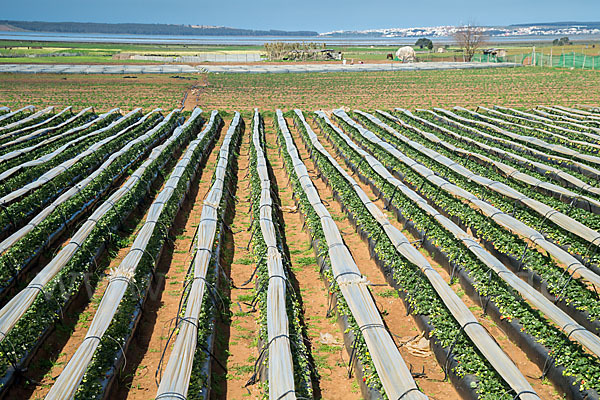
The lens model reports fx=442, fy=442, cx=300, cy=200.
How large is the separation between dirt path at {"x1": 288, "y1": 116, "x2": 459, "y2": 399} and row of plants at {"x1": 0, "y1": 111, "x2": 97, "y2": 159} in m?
17.9

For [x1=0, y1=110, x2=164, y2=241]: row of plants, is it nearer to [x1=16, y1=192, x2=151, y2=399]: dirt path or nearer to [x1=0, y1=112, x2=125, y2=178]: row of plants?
[x1=0, y1=112, x2=125, y2=178]: row of plants

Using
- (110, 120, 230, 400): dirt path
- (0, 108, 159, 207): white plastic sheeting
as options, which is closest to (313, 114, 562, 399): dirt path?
(110, 120, 230, 400): dirt path

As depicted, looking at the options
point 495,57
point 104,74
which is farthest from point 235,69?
point 495,57

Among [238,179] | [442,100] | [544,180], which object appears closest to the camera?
[544,180]

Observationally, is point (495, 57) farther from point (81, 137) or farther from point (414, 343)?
point (414, 343)

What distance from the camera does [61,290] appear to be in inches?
406

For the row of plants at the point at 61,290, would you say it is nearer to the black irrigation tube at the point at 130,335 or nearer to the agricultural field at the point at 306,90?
the black irrigation tube at the point at 130,335

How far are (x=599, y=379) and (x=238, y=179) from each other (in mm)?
15443

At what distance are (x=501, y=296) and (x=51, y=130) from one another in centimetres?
2789

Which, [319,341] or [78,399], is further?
[319,341]

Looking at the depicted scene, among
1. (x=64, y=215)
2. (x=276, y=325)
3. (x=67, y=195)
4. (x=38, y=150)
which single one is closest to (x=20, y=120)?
(x=38, y=150)

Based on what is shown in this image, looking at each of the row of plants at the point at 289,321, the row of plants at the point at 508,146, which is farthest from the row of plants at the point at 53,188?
the row of plants at the point at 508,146

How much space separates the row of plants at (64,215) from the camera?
37.1 feet

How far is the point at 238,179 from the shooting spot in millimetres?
20172
